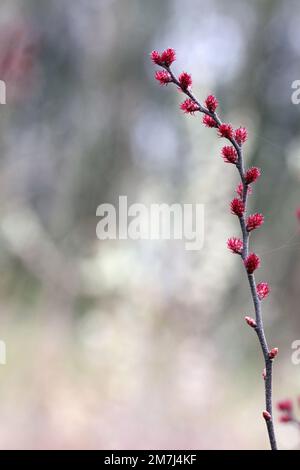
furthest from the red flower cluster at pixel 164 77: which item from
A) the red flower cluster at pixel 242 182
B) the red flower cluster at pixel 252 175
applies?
the red flower cluster at pixel 252 175

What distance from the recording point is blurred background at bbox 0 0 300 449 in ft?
7.14

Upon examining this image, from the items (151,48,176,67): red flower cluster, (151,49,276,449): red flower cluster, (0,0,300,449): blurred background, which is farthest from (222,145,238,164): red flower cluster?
(0,0,300,449): blurred background

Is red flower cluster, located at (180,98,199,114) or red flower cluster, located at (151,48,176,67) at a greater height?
red flower cluster, located at (151,48,176,67)

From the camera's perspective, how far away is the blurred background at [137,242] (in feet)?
7.14

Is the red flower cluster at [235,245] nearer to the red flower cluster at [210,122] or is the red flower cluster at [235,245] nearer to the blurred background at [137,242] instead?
the red flower cluster at [210,122]

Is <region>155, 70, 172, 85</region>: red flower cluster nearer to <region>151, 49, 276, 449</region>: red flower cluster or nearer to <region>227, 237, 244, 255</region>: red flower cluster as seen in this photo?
<region>151, 49, 276, 449</region>: red flower cluster

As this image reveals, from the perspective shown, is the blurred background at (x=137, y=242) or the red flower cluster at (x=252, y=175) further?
the blurred background at (x=137, y=242)

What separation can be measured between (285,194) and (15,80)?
1.44 m

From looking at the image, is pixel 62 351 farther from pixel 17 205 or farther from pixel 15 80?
pixel 15 80

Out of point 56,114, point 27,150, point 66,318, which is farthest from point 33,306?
point 56,114

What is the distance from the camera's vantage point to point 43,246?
2.78 metres

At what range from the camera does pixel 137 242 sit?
8.39 feet

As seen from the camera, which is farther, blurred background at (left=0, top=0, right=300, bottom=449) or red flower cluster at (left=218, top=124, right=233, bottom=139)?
blurred background at (left=0, top=0, right=300, bottom=449)

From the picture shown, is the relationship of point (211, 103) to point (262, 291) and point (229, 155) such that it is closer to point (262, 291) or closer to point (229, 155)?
point (229, 155)
